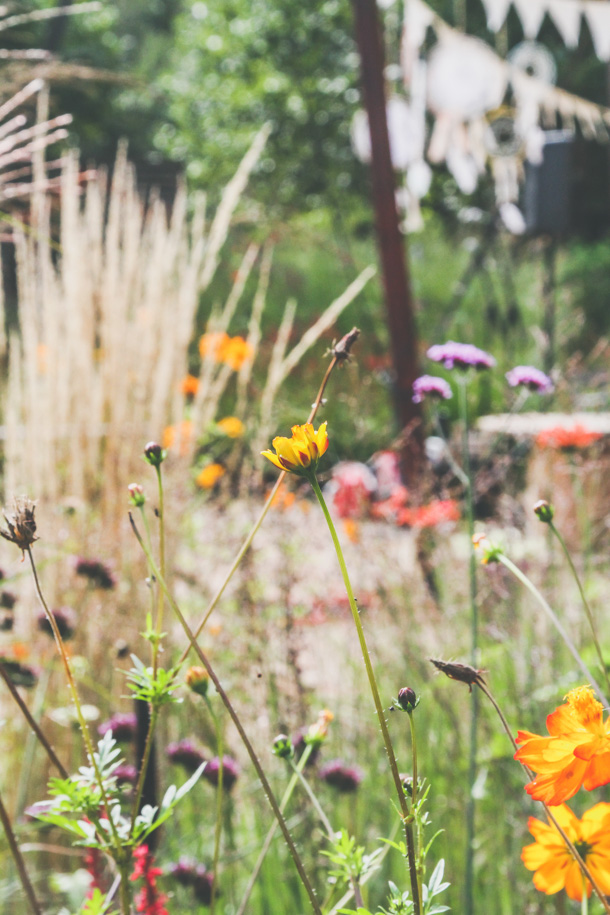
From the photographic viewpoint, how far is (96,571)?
114 centimetres

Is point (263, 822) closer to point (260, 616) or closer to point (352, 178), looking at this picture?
point (260, 616)

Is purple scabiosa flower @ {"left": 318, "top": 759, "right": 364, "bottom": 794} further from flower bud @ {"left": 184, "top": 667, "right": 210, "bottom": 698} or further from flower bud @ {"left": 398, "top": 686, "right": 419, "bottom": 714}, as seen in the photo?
flower bud @ {"left": 398, "top": 686, "right": 419, "bottom": 714}

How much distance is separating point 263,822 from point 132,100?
1506 cm

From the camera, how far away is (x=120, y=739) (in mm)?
1052

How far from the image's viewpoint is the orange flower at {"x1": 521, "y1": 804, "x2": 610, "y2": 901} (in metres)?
0.46

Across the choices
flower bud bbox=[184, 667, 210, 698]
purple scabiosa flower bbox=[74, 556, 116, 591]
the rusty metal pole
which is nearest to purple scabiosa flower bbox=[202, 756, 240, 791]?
purple scabiosa flower bbox=[74, 556, 116, 591]

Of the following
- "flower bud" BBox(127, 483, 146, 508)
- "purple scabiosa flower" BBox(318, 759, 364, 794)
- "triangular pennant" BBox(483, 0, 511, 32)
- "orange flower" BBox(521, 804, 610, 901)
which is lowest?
"purple scabiosa flower" BBox(318, 759, 364, 794)

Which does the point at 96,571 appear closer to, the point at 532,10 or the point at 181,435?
the point at 181,435

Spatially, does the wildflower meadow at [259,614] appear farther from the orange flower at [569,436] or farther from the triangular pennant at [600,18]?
the triangular pennant at [600,18]

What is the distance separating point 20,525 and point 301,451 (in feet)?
0.50

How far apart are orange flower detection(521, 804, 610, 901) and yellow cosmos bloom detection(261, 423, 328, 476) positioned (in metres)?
0.23

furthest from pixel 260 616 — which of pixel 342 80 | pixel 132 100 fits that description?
pixel 132 100

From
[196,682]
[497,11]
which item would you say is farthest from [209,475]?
[497,11]

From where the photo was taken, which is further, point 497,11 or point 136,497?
point 497,11
